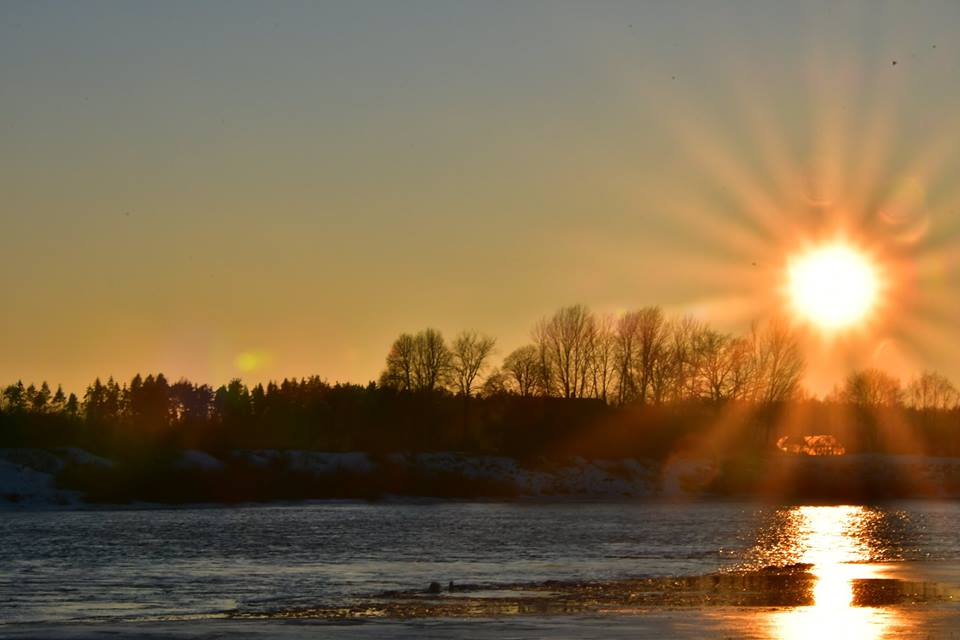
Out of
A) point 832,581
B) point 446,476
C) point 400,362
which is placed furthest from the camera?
point 400,362

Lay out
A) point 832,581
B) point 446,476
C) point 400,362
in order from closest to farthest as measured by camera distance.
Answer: point 832,581, point 446,476, point 400,362

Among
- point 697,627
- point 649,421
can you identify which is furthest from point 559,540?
point 649,421

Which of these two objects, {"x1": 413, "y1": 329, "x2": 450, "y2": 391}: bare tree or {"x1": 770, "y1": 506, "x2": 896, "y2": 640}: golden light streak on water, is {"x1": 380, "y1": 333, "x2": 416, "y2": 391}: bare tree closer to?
{"x1": 413, "y1": 329, "x2": 450, "y2": 391}: bare tree

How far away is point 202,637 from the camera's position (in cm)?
2595

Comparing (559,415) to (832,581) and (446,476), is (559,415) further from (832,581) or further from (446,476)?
(832,581)

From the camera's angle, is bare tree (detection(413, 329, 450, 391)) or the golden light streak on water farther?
bare tree (detection(413, 329, 450, 391))

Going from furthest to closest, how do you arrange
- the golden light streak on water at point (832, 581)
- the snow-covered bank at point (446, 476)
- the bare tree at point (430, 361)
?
the bare tree at point (430, 361) < the snow-covered bank at point (446, 476) < the golden light streak on water at point (832, 581)

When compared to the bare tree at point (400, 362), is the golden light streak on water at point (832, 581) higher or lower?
lower

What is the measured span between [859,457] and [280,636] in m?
123

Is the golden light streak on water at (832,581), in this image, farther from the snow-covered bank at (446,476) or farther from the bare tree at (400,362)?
the bare tree at (400,362)

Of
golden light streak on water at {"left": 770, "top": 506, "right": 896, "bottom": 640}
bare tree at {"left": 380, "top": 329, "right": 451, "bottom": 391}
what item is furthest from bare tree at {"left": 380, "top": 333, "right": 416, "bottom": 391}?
golden light streak on water at {"left": 770, "top": 506, "right": 896, "bottom": 640}

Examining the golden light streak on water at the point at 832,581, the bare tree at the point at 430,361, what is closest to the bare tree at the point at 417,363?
the bare tree at the point at 430,361

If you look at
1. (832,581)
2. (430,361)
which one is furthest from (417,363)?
(832,581)

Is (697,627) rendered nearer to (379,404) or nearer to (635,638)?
(635,638)
